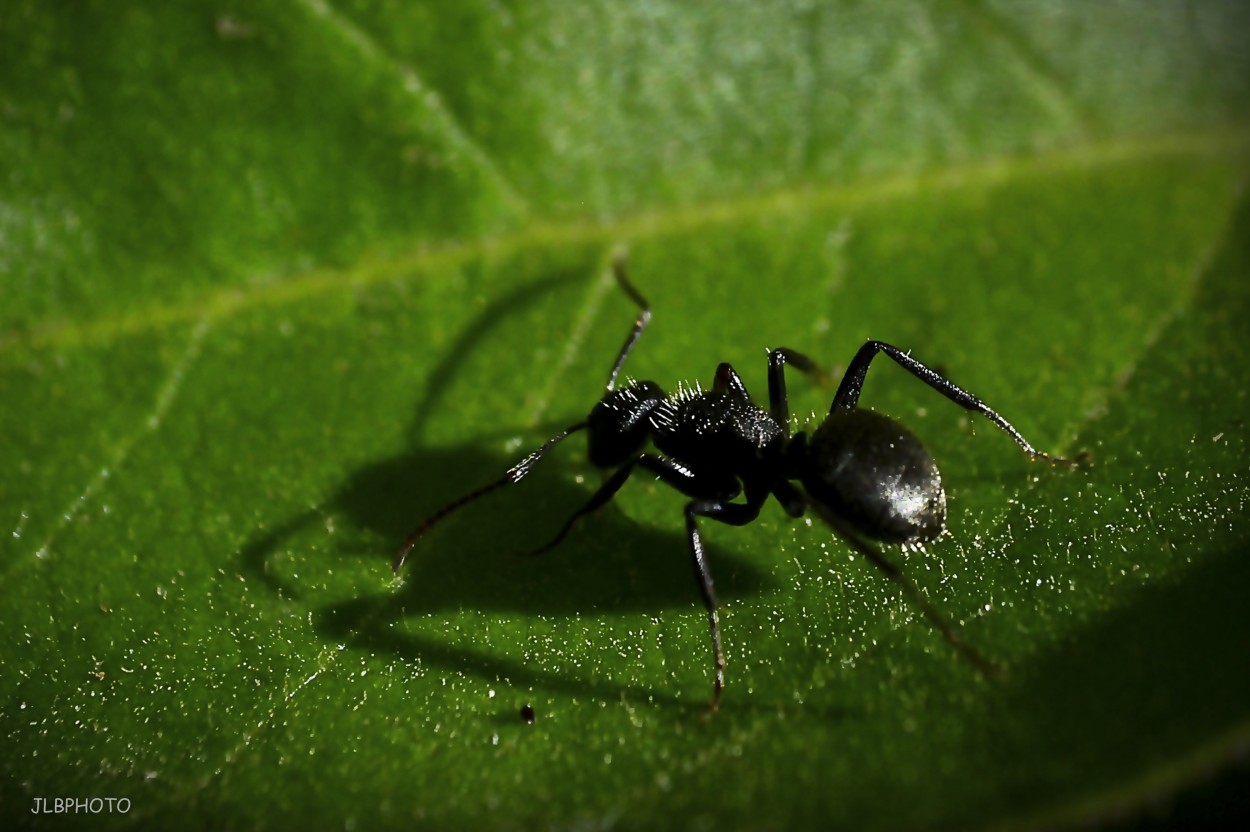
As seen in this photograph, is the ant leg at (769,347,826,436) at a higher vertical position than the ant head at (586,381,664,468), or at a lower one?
higher

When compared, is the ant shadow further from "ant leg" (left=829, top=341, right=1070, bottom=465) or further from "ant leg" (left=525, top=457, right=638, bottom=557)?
"ant leg" (left=829, top=341, right=1070, bottom=465)

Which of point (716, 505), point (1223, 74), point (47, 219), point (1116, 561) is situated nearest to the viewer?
point (1116, 561)

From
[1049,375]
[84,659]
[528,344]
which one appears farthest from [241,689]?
[1049,375]

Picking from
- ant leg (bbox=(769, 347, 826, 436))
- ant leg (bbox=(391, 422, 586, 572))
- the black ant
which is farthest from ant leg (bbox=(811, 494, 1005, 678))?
ant leg (bbox=(391, 422, 586, 572))

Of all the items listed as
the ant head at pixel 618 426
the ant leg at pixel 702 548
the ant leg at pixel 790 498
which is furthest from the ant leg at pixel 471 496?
the ant leg at pixel 790 498

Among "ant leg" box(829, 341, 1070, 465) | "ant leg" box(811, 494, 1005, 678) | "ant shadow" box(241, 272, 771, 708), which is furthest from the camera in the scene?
"ant leg" box(829, 341, 1070, 465)

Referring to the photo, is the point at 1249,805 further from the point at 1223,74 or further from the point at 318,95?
the point at 318,95

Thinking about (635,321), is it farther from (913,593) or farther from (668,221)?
(913,593)

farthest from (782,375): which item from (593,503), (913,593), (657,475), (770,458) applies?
(913,593)
